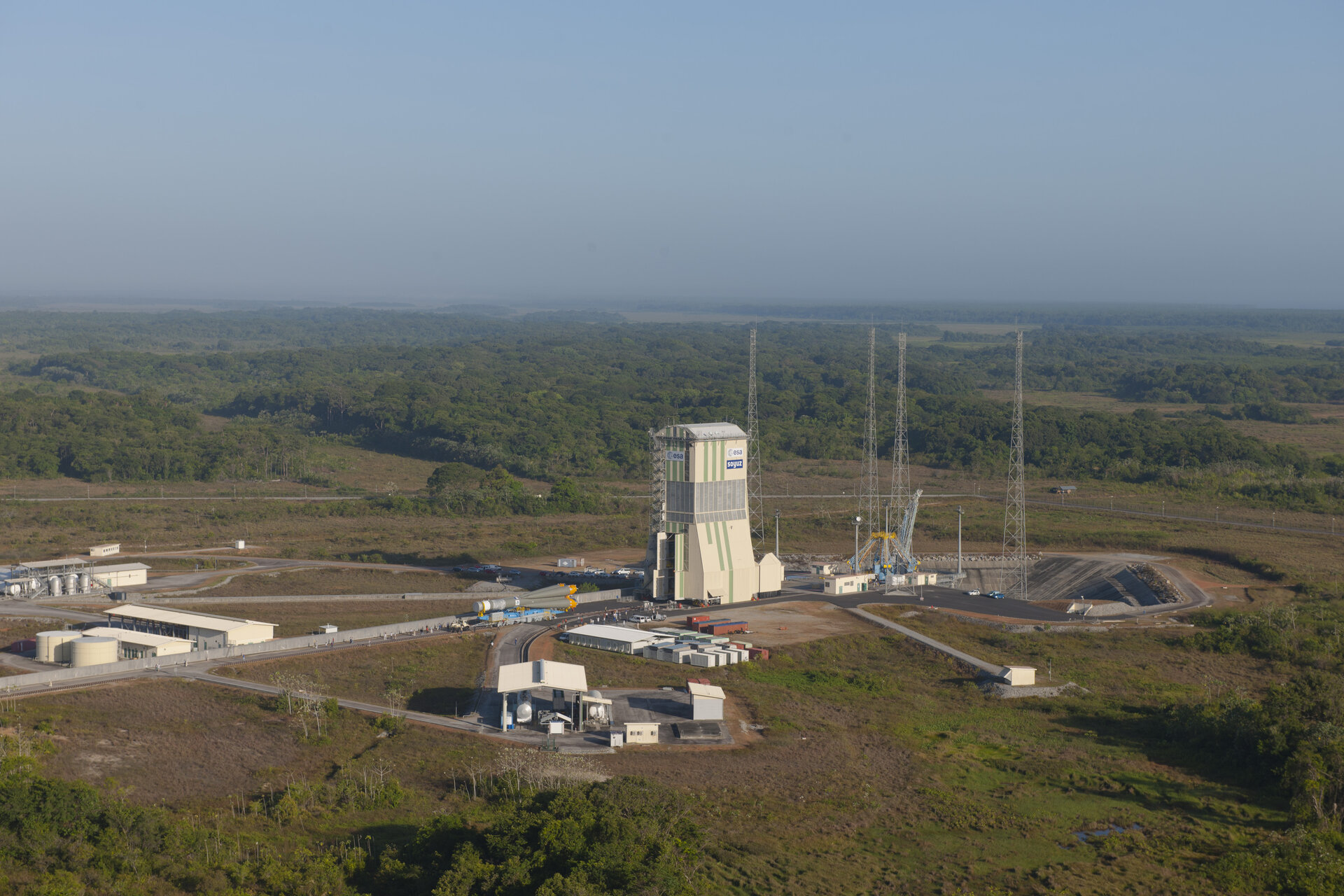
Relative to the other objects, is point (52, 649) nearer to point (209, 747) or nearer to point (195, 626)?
point (195, 626)

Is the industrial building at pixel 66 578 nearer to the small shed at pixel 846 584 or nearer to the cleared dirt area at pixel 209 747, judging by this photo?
the cleared dirt area at pixel 209 747

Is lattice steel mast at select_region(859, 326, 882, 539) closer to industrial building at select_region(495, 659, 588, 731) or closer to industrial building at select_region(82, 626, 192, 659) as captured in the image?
industrial building at select_region(495, 659, 588, 731)

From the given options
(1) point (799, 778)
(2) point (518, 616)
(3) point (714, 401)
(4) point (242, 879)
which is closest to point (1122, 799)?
(1) point (799, 778)

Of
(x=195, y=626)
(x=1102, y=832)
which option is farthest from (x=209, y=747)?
(x=1102, y=832)

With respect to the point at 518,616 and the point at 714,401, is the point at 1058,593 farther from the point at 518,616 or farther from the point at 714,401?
the point at 714,401

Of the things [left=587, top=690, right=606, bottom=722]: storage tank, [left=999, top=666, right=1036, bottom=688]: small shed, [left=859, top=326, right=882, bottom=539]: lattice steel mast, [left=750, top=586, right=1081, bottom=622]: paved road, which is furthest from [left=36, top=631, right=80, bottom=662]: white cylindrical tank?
[left=859, top=326, right=882, bottom=539]: lattice steel mast

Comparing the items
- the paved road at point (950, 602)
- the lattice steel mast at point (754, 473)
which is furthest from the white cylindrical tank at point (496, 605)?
the lattice steel mast at point (754, 473)
